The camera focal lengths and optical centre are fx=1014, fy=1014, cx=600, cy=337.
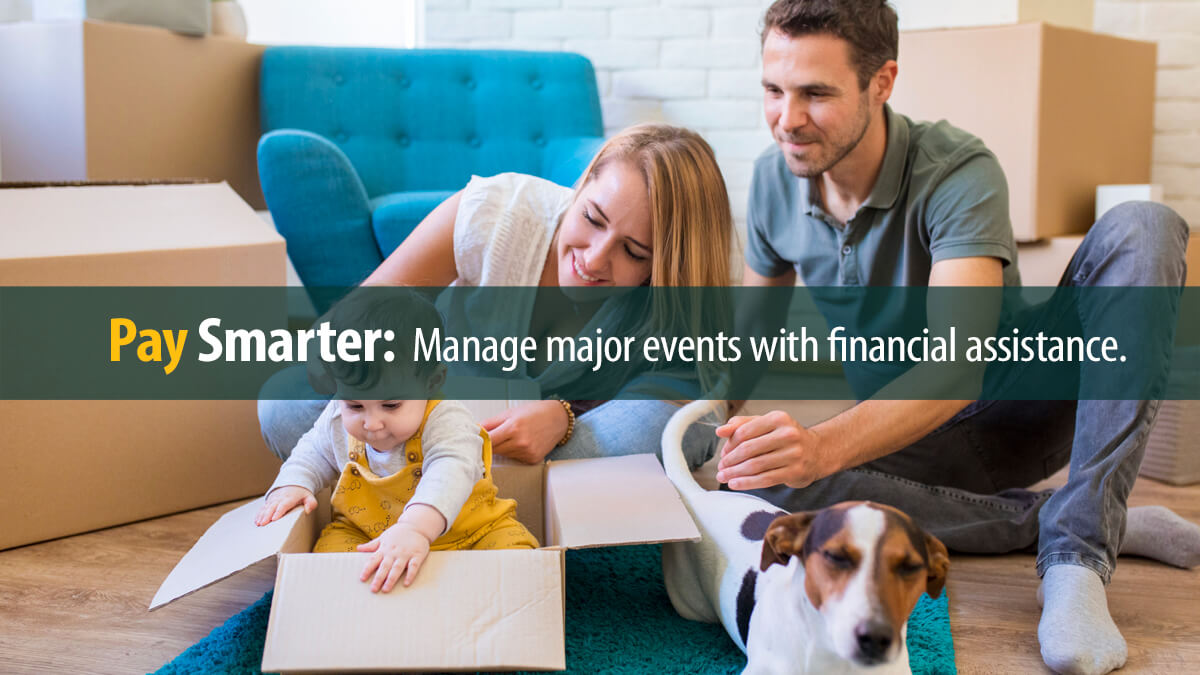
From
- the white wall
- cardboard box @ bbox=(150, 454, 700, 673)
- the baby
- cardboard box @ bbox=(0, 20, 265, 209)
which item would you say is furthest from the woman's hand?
the white wall

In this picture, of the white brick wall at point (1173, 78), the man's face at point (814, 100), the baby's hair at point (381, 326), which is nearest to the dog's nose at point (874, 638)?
the baby's hair at point (381, 326)

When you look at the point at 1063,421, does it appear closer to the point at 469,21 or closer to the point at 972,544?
the point at 972,544

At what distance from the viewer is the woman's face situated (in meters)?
1.30

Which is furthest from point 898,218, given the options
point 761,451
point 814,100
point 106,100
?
point 106,100

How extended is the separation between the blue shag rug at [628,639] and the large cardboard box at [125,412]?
401 mm

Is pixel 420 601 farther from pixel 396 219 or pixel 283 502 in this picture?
pixel 396 219

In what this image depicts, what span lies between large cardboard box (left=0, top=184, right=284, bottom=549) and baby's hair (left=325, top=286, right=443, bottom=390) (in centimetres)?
55

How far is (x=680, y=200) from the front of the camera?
52.2 inches

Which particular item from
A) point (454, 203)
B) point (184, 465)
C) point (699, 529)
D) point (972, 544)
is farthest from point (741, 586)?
point (184, 465)

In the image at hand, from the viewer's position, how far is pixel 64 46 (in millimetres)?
2113

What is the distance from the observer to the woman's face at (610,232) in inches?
51.3

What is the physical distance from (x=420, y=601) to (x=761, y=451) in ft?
1.12

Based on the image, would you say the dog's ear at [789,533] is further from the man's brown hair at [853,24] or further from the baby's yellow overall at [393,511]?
the man's brown hair at [853,24]

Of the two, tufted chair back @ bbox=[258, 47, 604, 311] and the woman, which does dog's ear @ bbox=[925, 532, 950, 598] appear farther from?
tufted chair back @ bbox=[258, 47, 604, 311]
